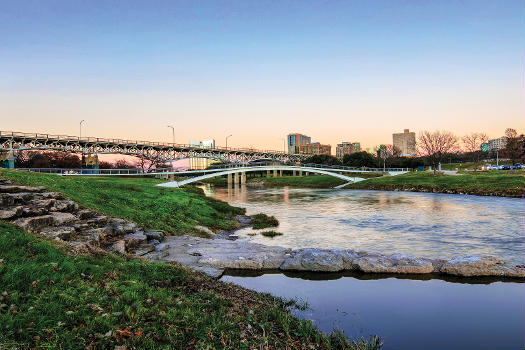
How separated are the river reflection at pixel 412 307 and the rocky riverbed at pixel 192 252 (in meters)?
0.58

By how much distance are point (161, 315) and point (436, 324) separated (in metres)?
6.49

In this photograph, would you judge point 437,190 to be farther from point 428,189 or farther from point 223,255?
point 223,255

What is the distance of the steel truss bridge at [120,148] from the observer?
211ft

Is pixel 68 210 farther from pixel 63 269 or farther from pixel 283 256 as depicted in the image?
pixel 283 256

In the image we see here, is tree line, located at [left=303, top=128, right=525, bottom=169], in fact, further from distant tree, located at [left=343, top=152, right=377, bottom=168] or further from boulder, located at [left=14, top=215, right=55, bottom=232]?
boulder, located at [left=14, top=215, right=55, bottom=232]

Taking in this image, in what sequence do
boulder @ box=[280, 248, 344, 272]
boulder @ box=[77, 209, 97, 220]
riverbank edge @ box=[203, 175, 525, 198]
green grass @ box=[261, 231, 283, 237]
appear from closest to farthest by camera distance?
boulder @ box=[280, 248, 344, 272] → boulder @ box=[77, 209, 97, 220] → green grass @ box=[261, 231, 283, 237] → riverbank edge @ box=[203, 175, 525, 198]

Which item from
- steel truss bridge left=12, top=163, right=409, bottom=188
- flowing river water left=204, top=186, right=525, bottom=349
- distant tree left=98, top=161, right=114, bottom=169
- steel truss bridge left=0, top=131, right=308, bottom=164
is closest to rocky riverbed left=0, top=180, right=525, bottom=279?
flowing river water left=204, top=186, right=525, bottom=349

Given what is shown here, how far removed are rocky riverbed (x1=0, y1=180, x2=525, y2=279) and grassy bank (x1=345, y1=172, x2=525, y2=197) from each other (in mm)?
38615

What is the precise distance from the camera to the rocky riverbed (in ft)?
35.3

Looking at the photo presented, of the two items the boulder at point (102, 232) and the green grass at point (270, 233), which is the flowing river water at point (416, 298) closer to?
the green grass at point (270, 233)

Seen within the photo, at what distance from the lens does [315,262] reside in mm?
11664

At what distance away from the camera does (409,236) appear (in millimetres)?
19062

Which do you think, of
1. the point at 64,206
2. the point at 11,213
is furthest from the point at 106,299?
the point at 64,206

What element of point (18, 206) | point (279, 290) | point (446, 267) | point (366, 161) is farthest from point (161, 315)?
point (366, 161)
